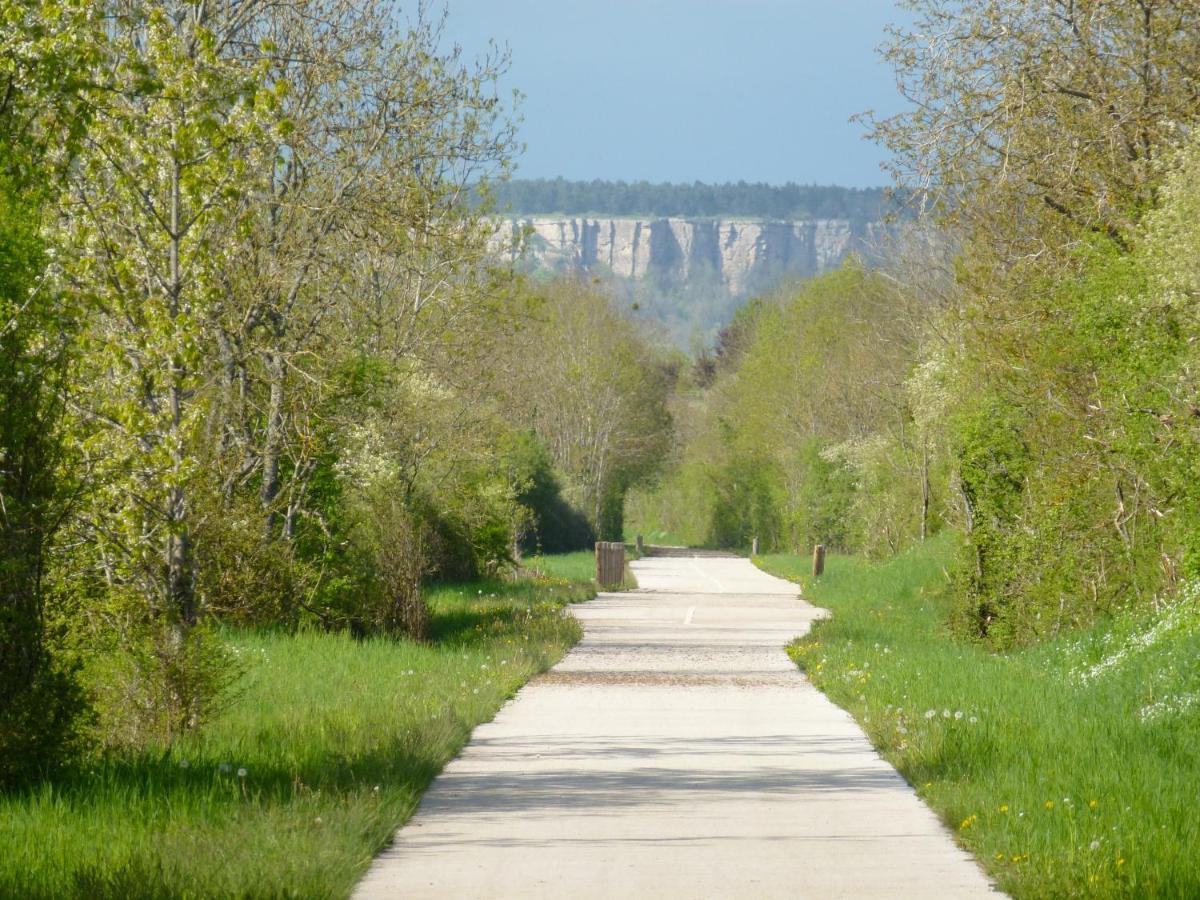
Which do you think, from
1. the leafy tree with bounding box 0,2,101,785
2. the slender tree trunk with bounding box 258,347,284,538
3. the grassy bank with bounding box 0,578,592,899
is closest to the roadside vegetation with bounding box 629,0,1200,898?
the grassy bank with bounding box 0,578,592,899

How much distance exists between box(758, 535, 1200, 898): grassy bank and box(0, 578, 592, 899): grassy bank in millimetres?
3309

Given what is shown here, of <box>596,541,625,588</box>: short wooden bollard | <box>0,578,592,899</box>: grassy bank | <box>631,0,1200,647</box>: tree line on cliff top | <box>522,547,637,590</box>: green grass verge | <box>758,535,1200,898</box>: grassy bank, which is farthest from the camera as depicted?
<box>522,547,637,590</box>: green grass verge

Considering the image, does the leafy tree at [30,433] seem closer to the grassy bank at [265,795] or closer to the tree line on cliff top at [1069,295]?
the grassy bank at [265,795]

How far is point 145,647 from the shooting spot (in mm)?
13266

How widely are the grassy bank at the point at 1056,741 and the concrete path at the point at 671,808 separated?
314 mm

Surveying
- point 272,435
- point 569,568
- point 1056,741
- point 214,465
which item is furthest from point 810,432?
point 1056,741

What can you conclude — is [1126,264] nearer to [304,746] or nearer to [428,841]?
[304,746]

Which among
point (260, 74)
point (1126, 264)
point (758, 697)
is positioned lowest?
point (758, 697)

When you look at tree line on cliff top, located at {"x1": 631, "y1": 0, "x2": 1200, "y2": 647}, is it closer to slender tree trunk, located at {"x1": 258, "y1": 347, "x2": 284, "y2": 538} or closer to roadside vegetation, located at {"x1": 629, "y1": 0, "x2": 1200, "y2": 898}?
roadside vegetation, located at {"x1": 629, "y1": 0, "x2": 1200, "y2": 898}

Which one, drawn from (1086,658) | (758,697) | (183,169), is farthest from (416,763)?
(1086,658)

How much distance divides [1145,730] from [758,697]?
5.79 m

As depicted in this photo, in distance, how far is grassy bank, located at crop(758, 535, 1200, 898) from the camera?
8516 millimetres

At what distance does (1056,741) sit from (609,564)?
107ft

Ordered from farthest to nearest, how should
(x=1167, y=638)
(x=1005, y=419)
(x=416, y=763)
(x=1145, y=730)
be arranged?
(x=1005, y=419), (x=1167, y=638), (x=1145, y=730), (x=416, y=763)
